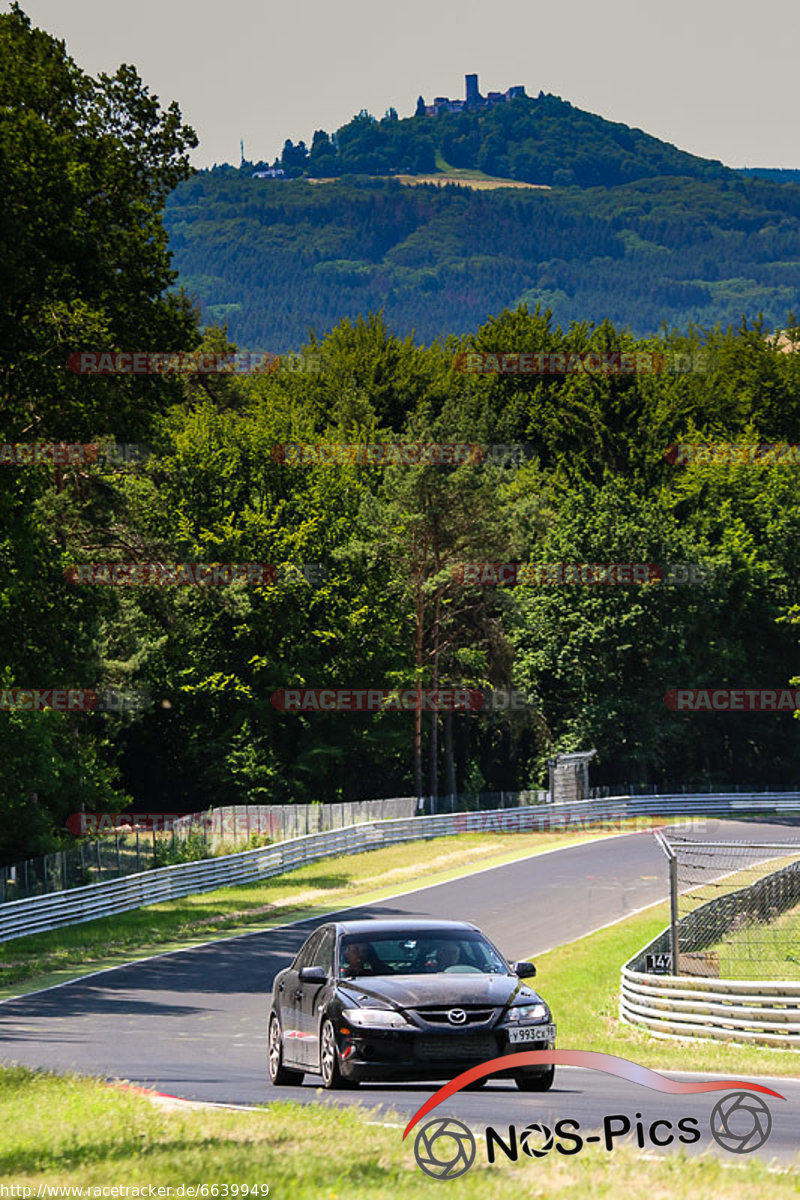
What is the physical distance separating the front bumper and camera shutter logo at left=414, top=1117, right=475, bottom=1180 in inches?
60.7

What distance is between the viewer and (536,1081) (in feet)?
42.8

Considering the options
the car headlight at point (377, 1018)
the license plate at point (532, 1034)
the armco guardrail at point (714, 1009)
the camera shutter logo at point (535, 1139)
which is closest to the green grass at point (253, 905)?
the armco guardrail at point (714, 1009)

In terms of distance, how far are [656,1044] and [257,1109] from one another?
10642mm

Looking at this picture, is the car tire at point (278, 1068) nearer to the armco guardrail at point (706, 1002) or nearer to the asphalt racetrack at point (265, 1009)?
the asphalt racetrack at point (265, 1009)

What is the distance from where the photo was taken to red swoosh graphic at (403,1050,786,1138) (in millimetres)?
10531

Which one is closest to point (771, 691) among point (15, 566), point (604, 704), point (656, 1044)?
point (604, 704)
